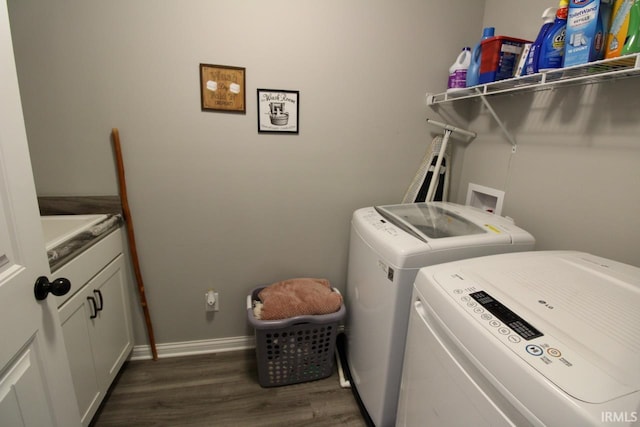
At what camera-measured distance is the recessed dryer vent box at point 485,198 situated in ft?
5.37

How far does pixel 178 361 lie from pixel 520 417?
184 centimetres

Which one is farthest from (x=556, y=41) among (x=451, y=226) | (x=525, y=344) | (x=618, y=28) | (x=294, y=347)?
(x=294, y=347)

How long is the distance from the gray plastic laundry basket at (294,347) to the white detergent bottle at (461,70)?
1372 millimetres

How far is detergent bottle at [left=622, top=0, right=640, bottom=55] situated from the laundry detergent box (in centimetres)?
8

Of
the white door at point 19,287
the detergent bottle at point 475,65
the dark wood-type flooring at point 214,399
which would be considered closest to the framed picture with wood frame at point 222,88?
the white door at point 19,287

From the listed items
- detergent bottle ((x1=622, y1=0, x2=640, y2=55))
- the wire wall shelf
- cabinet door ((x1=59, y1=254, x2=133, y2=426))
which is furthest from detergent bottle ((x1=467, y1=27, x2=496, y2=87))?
cabinet door ((x1=59, y1=254, x2=133, y2=426))

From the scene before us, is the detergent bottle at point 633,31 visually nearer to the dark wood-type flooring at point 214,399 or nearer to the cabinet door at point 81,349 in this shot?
the dark wood-type flooring at point 214,399

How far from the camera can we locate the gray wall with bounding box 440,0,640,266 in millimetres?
1070

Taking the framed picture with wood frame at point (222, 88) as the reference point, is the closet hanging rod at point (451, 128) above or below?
below

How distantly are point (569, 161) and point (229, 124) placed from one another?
5.24ft

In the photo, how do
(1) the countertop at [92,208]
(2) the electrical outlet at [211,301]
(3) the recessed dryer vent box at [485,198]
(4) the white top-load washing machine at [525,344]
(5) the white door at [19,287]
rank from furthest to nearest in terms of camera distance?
(2) the electrical outlet at [211,301], (3) the recessed dryer vent box at [485,198], (1) the countertop at [92,208], (5) the white door at [19,287], (4) the white top-load washing machine at [525,344]

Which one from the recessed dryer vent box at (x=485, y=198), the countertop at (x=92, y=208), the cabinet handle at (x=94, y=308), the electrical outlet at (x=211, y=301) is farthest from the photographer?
the electrical outlet at (x=211, y=301)

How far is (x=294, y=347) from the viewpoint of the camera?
160cm

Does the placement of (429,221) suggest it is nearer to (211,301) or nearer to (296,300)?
(296,300)
